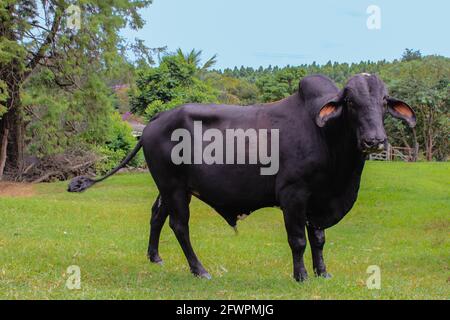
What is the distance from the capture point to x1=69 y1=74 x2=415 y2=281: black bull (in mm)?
6414

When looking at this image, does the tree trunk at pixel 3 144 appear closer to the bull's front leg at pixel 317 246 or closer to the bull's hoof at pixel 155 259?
the bull's hoof at pixel 155 259

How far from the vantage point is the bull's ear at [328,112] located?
639 cm

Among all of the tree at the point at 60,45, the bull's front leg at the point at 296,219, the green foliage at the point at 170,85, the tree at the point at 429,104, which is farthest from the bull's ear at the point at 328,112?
the tree at the point at 429,104

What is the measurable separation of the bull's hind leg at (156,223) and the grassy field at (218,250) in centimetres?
20

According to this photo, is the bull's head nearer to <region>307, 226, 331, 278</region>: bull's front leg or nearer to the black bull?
the black bull

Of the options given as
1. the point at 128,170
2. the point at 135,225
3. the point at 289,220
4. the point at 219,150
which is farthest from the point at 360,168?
the point at 128,170

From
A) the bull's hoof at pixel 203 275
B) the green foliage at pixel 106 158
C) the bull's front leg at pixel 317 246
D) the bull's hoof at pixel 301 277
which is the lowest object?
the green foliage at pixel 106 158

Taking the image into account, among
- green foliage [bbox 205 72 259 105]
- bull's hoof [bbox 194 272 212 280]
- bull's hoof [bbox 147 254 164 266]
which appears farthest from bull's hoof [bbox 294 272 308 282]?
green foliage [bbox 205 72 259 105]

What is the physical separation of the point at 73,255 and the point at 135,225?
5214 mm

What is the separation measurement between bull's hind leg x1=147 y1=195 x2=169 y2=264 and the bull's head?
2.84 meters

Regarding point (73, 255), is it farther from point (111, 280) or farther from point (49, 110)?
point (49, 110)

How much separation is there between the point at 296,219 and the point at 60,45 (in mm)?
21228

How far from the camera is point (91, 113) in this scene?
90.7 ft
